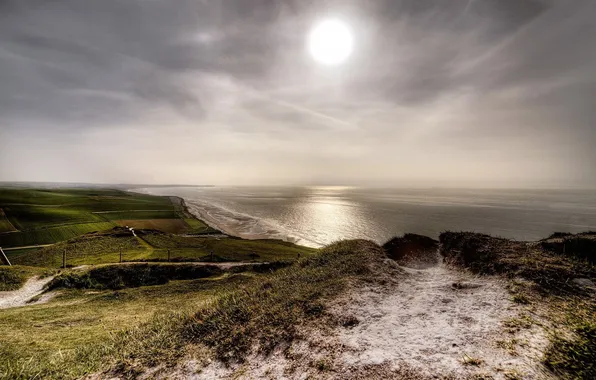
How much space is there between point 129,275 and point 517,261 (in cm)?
3976

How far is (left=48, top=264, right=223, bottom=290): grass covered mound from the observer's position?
29.1 m

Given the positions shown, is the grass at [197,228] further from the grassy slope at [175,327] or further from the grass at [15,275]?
the grassy slope at [175,327]

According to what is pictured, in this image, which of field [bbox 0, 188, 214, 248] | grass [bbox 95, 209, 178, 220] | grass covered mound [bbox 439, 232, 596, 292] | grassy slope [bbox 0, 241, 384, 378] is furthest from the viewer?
grass [bbox 95, 209, 178, 220]

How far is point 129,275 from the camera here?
105 feet

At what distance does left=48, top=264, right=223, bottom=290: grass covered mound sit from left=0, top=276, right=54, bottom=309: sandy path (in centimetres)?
151

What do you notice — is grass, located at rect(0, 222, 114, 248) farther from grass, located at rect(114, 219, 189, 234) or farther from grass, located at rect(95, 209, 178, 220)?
grass, located at rect(95, 209, 178, 220)

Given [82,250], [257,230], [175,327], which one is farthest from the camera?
[257,230]

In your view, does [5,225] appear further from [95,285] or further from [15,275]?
[95,285]

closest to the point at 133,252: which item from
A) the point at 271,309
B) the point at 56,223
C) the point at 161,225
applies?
the point at 161,225

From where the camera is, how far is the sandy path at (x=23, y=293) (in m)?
24.4

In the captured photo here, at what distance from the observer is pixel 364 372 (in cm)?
744

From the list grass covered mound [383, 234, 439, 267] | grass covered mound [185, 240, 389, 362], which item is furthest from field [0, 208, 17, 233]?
grass covered mound [383, 234, 439, 267]

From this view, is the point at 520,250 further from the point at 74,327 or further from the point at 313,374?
the point at 74,327

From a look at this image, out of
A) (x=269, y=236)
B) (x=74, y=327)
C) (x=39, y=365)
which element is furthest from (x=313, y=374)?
(x=269, y=236)
